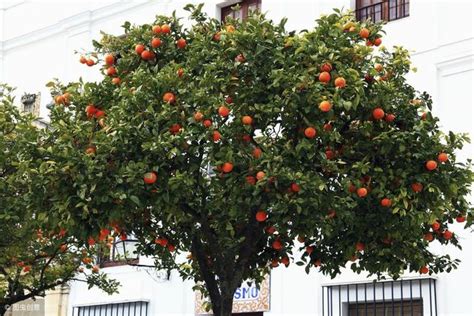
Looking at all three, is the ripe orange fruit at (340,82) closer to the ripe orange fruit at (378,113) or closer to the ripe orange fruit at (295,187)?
the ripe orange fruit at (378,113)

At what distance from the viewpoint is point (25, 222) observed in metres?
11.4

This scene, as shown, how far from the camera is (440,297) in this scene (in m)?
14.4

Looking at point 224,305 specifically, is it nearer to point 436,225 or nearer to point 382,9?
point 436,225

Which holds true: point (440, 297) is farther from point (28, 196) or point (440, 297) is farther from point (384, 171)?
point (28, 196)

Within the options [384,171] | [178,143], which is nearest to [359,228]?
[384,171]

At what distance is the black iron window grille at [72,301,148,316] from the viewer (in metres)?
18.8

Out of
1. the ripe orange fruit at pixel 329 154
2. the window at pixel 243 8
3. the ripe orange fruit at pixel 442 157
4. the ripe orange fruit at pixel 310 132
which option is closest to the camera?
the ripe orange fruit at pixel 310 132

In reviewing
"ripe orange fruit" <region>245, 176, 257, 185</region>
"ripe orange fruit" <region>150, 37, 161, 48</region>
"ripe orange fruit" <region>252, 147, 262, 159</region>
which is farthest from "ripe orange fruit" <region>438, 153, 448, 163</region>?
"ripe orange fruit" <region>150, 37, 161, 48</region>

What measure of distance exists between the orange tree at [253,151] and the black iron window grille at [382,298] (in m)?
4.95

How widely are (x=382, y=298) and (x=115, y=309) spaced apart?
6.86 metres

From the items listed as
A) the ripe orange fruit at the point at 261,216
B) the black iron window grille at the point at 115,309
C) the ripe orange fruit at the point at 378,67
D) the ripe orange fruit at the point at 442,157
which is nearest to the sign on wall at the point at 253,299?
the black iron window grille at the point at 115,309

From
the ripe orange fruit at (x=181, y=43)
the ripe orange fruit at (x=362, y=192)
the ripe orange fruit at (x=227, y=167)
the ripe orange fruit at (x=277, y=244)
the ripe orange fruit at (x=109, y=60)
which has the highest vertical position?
the ripe orange fruit at (x=181, y=43)

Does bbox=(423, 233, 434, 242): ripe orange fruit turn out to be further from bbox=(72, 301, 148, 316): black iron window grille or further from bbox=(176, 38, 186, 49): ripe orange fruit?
bbox=(72, 301, 148, 316): black iron window grille

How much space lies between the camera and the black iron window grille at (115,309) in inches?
741
